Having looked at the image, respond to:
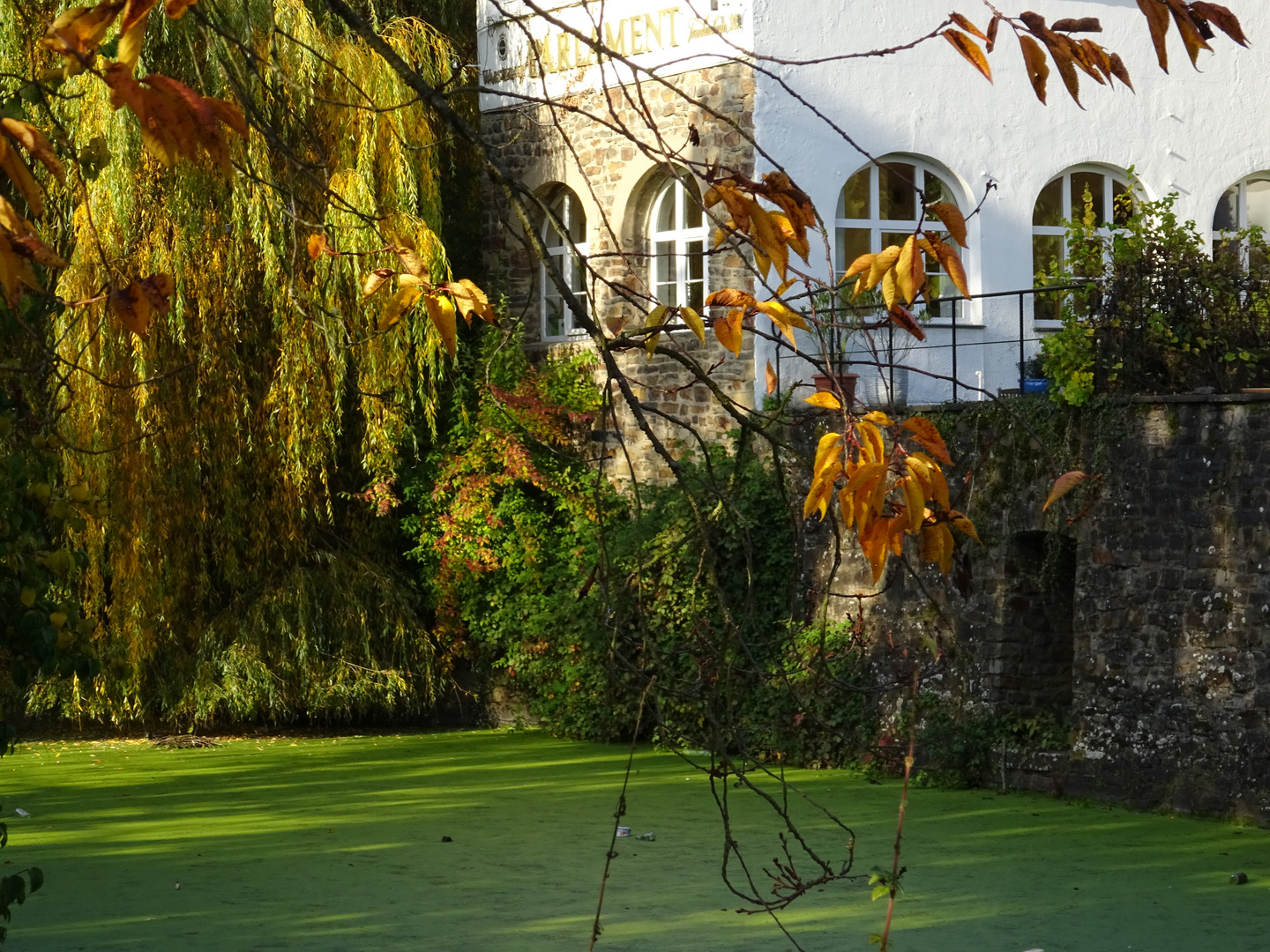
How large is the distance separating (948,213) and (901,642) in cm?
991

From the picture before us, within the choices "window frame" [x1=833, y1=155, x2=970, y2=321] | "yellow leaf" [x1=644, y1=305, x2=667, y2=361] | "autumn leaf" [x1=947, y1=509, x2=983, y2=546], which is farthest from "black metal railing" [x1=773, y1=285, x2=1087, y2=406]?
"autumn leaf" [x1=947, y1=509, x2=983, y2=546]

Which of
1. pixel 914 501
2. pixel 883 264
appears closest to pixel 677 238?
pixel 883 264

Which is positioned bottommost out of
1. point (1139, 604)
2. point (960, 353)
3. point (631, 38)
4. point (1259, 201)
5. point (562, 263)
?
point (1139, 604)

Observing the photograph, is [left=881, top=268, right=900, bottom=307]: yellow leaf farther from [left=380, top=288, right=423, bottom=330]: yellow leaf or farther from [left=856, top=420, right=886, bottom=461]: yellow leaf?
[left=380, top=288, right=423, bottom=330]: yellow leaf

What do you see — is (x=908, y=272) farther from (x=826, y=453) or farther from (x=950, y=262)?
(x=826, y=453)

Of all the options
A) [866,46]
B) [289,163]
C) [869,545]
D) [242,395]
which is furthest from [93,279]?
[869,545]

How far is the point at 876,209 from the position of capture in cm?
1355

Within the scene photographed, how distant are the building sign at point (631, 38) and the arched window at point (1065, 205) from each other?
3011mm

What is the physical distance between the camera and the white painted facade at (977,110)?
13.1m

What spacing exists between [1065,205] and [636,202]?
3.49m

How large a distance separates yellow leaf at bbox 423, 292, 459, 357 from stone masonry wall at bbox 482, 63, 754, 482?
10061 mm

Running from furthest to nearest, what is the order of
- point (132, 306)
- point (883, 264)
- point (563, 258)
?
point (563, 258) < point (883, 264) < point (132, 306)

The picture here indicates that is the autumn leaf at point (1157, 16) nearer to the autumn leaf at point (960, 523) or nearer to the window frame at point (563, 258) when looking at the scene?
the autumn leaf at point (960, 523)

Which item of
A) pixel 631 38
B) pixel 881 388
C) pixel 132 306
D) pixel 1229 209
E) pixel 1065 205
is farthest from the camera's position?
pixel 1229 209
